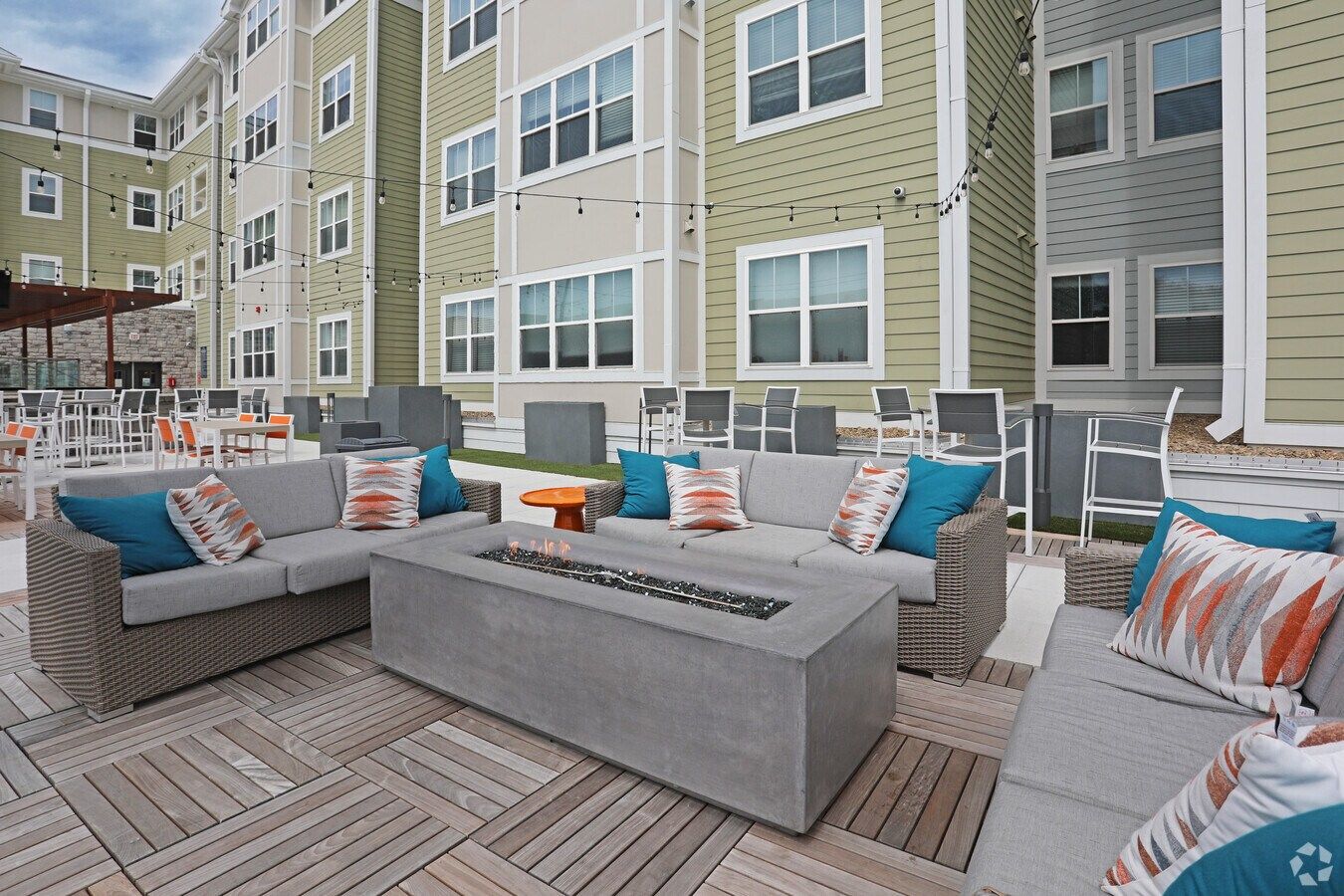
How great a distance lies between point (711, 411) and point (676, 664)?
17.2ft

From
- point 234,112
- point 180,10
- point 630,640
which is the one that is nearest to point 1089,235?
point 630,640

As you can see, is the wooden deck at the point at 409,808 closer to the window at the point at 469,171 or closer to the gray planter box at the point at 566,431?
the gray planter box at the point at 566,431

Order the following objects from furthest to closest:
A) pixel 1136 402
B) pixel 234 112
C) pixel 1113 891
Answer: pixel 234 112 → pixel 1136 402 → pixel 1113 891

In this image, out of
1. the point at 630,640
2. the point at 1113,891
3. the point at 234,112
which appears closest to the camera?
the point at 1113,891

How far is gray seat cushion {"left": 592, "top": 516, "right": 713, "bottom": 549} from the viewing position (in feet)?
12.4

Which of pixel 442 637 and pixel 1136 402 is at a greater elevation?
pixel 1136 402

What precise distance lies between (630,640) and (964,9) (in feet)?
24.2

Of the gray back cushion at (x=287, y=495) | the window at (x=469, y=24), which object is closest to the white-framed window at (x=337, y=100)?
the window at (x=469, y=24)

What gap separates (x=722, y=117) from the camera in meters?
8.84

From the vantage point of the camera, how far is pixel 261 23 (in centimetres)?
1642

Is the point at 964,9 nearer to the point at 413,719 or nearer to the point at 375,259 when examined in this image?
the point at 413,719

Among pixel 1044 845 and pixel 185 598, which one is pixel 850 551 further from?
pixel 185 598

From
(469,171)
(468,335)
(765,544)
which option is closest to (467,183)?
(469,171)

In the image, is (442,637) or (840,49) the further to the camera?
(840,49)
